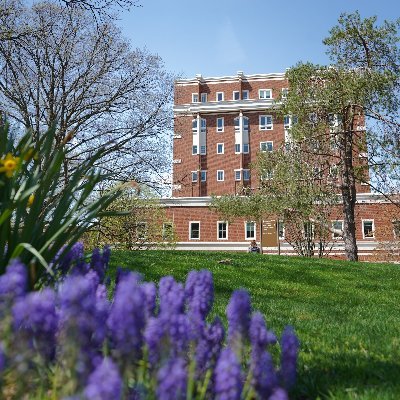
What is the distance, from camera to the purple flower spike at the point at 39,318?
1398mm

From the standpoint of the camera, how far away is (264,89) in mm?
53344

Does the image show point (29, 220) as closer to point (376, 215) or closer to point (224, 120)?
point (376, 215)

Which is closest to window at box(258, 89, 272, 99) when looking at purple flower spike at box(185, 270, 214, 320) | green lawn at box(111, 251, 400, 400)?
green lawn at box(111, 251, 400, 400)

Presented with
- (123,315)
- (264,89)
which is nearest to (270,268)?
(123,315)

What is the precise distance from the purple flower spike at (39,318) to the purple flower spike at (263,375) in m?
0.73

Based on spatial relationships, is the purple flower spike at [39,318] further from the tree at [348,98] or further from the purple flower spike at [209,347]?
the tree at [348,98]

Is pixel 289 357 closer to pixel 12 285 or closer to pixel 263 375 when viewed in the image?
pixel 263 375

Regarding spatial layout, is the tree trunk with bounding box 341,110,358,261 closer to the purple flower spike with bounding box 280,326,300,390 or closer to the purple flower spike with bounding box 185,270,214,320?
the purple flower spike with bounding box 185,270,214,320

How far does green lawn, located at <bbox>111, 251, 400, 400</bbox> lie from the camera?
2.60 metres

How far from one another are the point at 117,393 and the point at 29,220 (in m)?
1.60

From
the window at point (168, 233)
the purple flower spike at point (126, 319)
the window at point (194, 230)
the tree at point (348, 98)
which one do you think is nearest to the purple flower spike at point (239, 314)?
the purple flower spike at point (126, 319)

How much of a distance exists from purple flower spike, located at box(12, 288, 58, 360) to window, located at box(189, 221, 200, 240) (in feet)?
134

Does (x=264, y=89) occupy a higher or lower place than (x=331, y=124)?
higher

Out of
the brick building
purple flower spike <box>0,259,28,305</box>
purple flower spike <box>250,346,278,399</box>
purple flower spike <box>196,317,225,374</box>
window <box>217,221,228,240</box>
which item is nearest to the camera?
purple flower spike <box>0,259,28,305</box>
